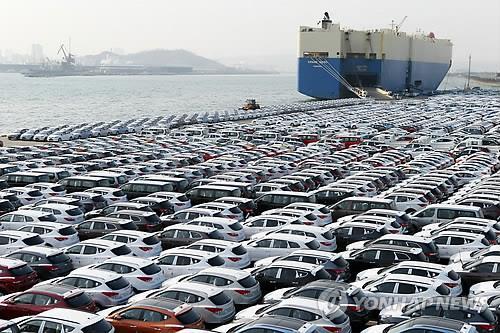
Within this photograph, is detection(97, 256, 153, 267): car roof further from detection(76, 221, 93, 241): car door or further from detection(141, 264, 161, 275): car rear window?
detection(76, 221, 93, 241): car door

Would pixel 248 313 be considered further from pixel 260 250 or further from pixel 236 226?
pixel 236 226

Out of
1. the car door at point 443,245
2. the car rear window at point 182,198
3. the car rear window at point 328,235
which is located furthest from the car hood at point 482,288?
the car rear window at point 182,198

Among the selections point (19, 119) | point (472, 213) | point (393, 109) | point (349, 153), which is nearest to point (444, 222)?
point (472, 213)

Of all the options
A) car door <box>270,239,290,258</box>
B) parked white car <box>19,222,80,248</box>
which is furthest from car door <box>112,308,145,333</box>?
parked white car <box>19,222,80,248</box>

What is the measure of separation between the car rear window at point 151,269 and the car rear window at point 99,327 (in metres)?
3.88

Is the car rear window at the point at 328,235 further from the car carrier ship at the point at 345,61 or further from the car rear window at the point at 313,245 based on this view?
the car carrier ship at the point at 345,61

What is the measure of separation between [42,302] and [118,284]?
1.79 meters

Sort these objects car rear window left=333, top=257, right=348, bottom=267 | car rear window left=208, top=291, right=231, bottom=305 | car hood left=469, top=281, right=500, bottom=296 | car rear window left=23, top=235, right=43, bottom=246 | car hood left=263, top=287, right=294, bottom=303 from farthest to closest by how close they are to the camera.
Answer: car rear window left=23, top=235, right=43, bottom=246 < car rear window left=333, top=257, right=348, bottom=267 < car hood left=469, top=281, right=500, bottom=296 < car hood left=263, top=287, right=294, bottom=303 < car rear window left=208, top=291, right=231, bottom=305

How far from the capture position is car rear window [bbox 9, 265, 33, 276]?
16.0m

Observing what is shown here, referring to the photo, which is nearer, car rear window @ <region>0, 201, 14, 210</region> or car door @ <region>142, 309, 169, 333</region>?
car door @ <region>142, 309, 169, 333</region>

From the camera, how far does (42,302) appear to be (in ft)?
45.5

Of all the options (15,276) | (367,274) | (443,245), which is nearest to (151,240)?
(15,276)

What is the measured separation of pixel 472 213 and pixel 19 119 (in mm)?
95588

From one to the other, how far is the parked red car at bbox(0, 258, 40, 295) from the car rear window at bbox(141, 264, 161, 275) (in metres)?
2.55
